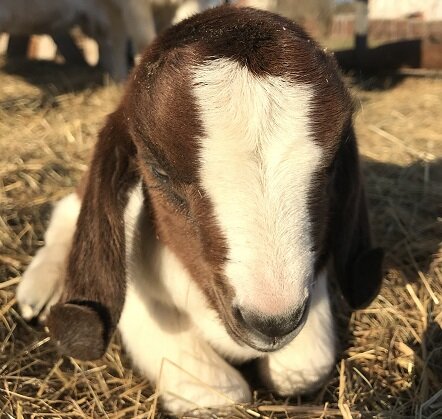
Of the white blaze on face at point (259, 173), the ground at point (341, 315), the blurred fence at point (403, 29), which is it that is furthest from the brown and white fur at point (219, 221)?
the blurred fence at point (403, 29)

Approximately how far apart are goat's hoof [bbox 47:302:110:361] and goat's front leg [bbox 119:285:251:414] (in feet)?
0.95

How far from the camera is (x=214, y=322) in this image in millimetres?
2162

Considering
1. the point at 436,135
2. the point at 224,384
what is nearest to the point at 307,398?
the point at 224,384

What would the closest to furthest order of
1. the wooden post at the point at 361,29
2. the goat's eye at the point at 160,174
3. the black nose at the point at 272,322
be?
the black nose at the point at 272,322 < the goat's eye at the point at 160,174 < the wooden post at the point at 361,29

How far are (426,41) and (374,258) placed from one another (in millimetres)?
6132

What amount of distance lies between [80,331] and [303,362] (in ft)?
2.60

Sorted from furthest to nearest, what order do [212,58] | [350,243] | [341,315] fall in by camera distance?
[341,315]
[350,243]
[212,58]

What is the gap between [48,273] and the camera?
252 cm

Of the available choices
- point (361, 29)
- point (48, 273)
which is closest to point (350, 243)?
point (48, 273)

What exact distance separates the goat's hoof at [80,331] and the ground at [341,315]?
0.23m

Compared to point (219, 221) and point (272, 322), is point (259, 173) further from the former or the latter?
point (272, 322)

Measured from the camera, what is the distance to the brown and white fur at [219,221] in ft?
5.17

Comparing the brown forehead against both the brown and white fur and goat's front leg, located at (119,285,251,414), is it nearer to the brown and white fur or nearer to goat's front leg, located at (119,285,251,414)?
the brown and white fur

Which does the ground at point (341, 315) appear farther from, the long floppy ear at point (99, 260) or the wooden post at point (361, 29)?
the wooden post at point (361, 29)
